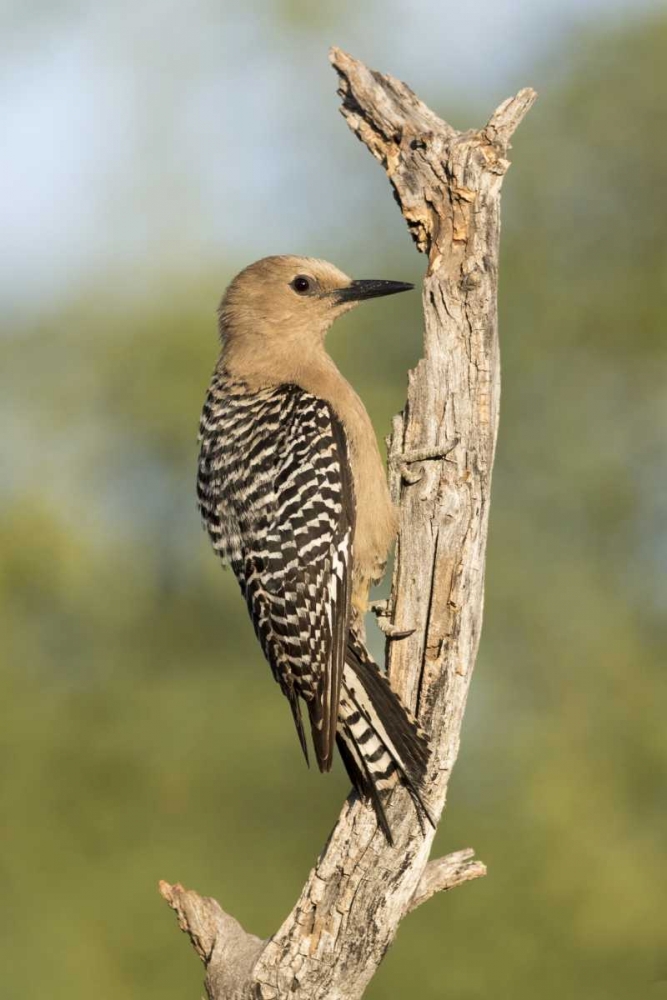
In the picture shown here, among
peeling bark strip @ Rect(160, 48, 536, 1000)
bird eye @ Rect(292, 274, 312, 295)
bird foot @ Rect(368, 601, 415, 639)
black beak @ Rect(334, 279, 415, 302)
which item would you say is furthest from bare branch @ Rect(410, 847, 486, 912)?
bird eye @ Rect(292, 274, 312, 295)

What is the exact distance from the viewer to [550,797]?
14.2 meters

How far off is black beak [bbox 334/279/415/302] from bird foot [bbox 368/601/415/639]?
1.79 metres

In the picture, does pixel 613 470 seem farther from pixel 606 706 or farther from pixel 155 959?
pixel 155 959

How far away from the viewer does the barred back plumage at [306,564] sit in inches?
233

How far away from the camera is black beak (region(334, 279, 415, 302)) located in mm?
7000

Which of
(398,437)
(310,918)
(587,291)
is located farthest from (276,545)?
(587,291)

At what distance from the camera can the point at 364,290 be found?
283 inches

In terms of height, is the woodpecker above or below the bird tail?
above

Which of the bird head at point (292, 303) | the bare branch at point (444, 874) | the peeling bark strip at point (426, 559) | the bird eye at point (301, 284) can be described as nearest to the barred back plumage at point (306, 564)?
the peeling bark strip at point (426, 559)

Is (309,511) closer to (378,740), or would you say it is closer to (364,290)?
(378,740)

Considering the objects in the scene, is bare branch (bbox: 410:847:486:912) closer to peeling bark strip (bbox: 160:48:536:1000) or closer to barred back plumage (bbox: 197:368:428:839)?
peeling bark strip (bbox: 160:48:536:1000)

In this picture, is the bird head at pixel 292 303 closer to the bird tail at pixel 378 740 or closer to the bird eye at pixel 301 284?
the bird eye at pixel 301 284

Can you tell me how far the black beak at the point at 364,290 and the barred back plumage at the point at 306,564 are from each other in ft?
2.40

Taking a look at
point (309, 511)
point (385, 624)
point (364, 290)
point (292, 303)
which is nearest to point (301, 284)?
point (292, 303)
